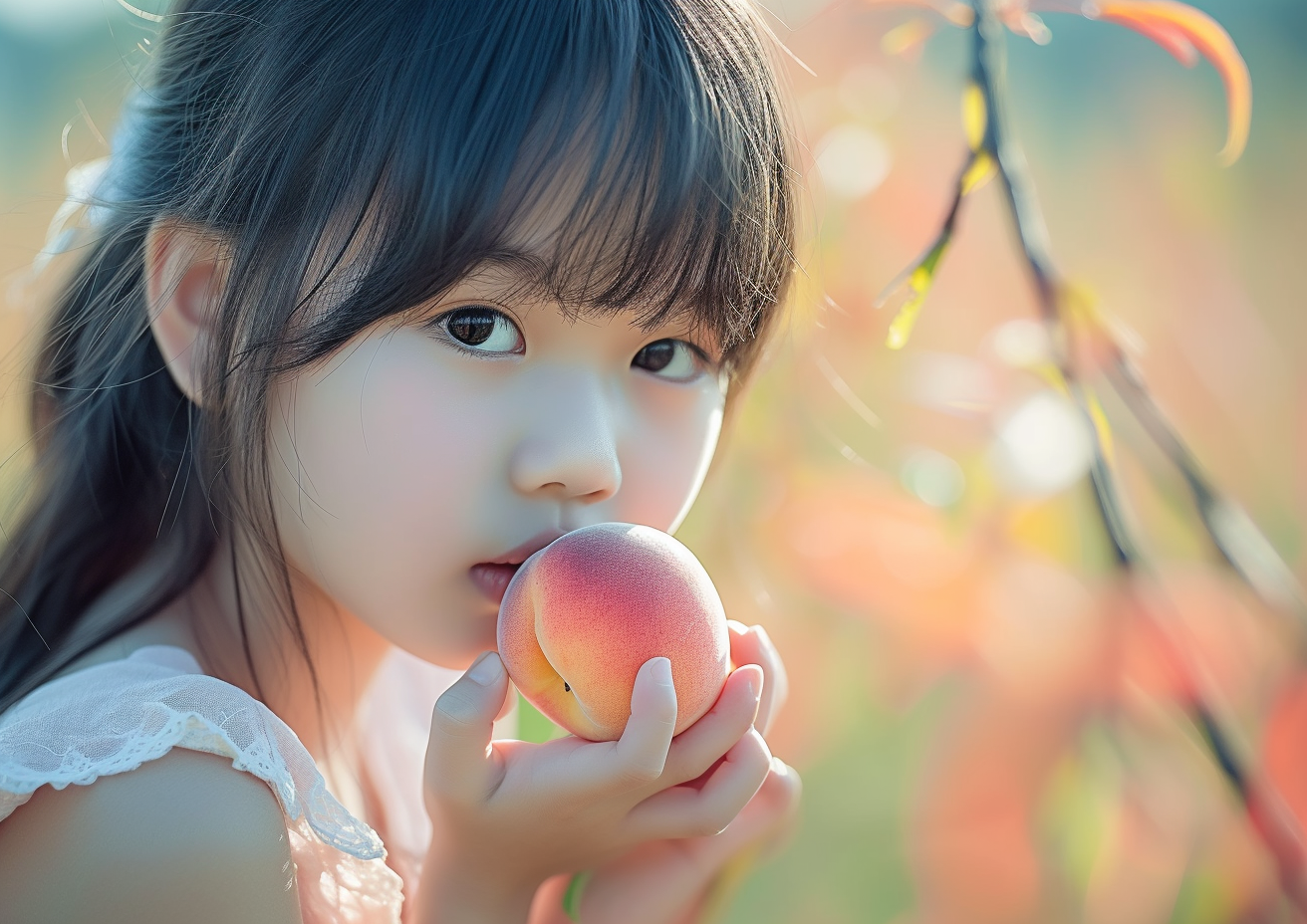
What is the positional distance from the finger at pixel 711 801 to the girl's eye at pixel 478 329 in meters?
0.37

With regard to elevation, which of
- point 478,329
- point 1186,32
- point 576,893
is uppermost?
point 1186,32

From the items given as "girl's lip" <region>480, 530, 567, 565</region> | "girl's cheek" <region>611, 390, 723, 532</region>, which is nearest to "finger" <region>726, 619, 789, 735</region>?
"girl's cheek" <region>611, 390, 723, 532</region>

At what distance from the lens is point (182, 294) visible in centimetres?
89

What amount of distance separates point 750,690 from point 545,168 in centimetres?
41

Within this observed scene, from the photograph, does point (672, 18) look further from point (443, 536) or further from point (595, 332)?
point (443, 536)

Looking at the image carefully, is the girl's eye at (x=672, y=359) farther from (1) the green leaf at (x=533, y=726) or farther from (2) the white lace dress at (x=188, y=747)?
(1) the green leaf at (x=533, y=726)

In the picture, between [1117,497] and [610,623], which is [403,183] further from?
[1117,497]

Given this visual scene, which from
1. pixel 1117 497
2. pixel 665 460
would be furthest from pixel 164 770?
pixel 1117 497

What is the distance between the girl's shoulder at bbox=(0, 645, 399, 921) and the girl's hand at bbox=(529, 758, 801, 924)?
0.33 metres

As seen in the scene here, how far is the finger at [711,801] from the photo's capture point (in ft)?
2.76

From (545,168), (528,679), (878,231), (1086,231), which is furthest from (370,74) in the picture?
(1086,231)

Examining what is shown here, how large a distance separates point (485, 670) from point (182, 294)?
42 cm

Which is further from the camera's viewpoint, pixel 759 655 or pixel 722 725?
pixel 759 655

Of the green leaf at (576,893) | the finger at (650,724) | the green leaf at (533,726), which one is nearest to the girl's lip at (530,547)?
the finger at (650,724)
